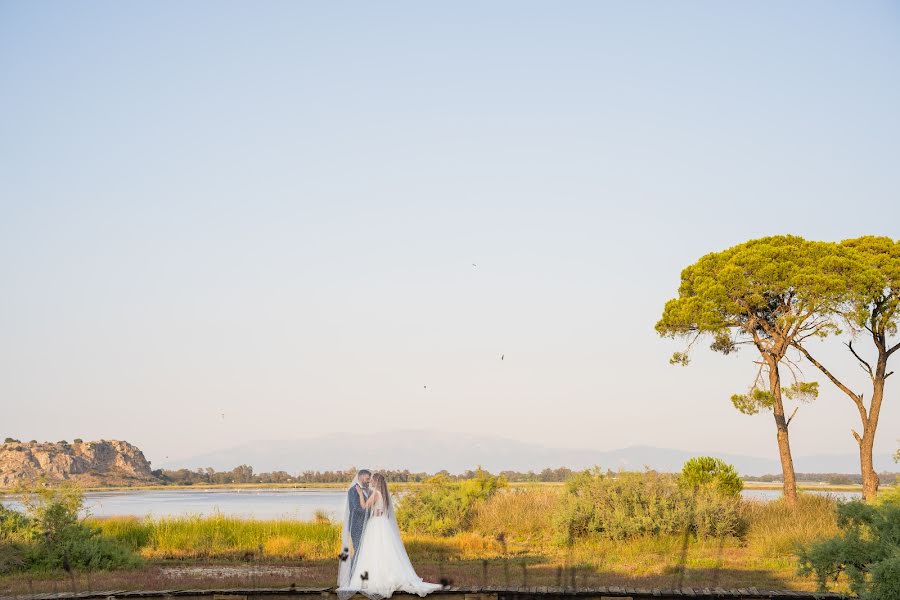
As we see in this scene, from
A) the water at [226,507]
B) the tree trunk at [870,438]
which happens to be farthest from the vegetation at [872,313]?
the water at [226,507]

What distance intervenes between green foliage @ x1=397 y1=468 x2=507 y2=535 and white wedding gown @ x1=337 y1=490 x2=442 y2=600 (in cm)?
1348

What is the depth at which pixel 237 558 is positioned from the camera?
74.6 feet

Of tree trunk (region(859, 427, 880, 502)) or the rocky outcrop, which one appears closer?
tree trunk (region(859, 427, 880, 502))

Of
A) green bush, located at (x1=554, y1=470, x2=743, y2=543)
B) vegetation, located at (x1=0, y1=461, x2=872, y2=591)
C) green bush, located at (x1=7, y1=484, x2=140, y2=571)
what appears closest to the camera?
vegetation, located at (x1=0, y1=461, x2=872, y2=591)

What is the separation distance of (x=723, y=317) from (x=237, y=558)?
741 inches

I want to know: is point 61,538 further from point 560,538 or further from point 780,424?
point 780,424

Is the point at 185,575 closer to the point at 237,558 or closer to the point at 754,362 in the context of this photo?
the point at 237,558

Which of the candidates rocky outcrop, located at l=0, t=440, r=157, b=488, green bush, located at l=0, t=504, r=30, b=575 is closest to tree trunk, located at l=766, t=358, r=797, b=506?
green bush, located at l=0, t=504, r=30, b=575

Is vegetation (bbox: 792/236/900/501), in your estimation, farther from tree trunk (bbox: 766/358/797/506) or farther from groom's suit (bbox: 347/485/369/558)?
groom's suit (bbox: 347/485/369/558)

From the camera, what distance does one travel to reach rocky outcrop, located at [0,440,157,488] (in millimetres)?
79188

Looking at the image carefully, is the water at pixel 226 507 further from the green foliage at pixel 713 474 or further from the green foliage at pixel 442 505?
the green foliage at pixel 713 474

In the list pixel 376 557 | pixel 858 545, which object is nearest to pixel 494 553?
pixel 376 557

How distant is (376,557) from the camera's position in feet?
47.6

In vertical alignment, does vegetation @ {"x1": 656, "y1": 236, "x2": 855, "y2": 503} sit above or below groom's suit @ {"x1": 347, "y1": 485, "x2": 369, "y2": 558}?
above
